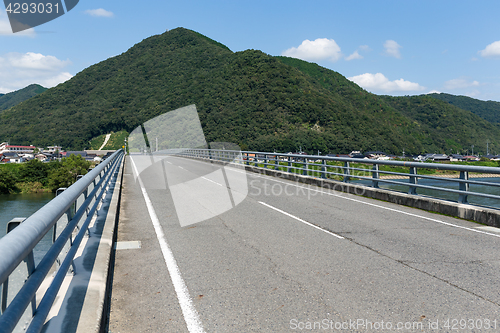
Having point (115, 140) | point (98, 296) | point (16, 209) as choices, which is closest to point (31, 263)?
point (98, 296)

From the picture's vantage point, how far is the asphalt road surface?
3682 mm

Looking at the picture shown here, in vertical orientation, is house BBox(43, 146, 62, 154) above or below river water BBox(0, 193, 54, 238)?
above

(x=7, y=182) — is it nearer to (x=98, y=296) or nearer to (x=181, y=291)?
(x=181, y=291)

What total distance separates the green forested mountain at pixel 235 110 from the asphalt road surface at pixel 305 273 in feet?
312

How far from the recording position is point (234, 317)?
3.73 meters

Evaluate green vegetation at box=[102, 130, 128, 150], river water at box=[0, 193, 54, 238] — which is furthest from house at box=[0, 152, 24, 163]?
river water at box=[0, 193, 54, 238]

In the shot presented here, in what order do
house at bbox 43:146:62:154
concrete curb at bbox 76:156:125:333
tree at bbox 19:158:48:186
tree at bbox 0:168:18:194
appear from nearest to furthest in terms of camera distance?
1. concrete curb at bbox 76:156:125:333
2. tree at bbox 0:168:18:194
3. tree at bbox 19:158:48:186
4. house at bbox 43:146:62:154

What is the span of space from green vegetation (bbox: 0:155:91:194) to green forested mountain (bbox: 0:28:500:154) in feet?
119

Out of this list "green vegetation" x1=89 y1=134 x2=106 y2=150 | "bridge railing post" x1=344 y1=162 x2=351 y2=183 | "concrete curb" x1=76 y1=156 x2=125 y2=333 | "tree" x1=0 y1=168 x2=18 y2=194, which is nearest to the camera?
"concrete curb" x1=76 y1=156 x2=125 y2=333

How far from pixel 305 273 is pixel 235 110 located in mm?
124946

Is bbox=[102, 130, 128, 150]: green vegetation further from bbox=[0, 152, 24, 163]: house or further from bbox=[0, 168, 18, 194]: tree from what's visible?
bbox=[0, 168, 18, 194]: tree

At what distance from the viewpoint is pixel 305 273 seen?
5.02 meters

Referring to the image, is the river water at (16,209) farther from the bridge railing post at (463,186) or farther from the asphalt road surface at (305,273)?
the bridge railing post at (463,186)

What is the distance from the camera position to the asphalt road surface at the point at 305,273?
3682 millimetres
